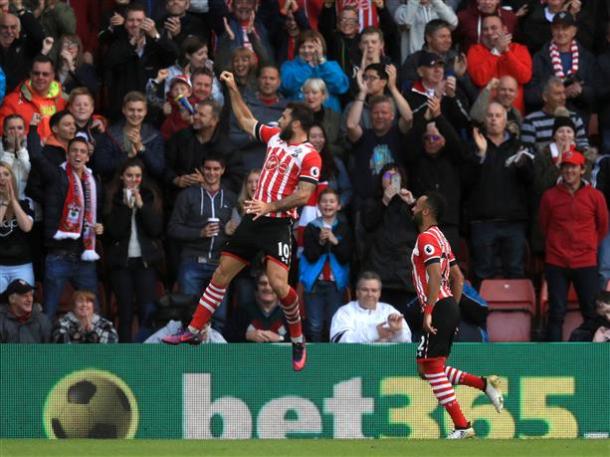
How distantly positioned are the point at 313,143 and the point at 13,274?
11.4 feet

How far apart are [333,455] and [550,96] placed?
6.97 m

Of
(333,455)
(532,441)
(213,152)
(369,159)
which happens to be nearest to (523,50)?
(369,159)

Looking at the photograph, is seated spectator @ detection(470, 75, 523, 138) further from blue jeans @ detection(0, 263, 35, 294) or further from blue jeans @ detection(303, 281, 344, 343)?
blue jeans @ detection(0, 263, 35, 294)

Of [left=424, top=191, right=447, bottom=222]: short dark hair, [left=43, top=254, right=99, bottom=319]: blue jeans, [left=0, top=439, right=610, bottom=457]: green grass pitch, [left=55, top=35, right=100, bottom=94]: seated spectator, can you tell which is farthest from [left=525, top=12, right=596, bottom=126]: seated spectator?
[left=0, top=439, right=610, bottom=457]: green grass pitch

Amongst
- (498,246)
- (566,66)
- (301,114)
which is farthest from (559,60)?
(301,114)

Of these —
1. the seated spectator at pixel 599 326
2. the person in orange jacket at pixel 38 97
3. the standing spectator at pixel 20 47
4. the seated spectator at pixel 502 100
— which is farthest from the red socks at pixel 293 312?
the standing spectator at pixel 20 47

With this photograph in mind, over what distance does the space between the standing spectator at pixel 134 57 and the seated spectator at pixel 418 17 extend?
2.84 m

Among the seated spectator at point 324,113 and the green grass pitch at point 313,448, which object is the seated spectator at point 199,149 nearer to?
Answer: the seated spectator at point 324,113

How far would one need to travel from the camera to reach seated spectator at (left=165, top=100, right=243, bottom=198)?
17.2 metres

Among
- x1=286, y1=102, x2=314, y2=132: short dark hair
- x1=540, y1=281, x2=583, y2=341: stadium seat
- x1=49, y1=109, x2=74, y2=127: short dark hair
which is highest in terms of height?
x1=49, y1=109, x2=74, y2=127: short dark hair

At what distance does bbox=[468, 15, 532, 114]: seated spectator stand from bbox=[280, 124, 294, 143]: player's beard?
561 cm

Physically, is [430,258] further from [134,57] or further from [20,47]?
[20,47]

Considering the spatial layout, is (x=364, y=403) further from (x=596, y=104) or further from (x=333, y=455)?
(x=596, y=104)

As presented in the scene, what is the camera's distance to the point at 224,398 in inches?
609
